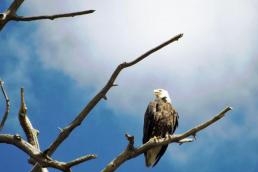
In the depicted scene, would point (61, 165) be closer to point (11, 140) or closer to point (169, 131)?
point (11, 140)

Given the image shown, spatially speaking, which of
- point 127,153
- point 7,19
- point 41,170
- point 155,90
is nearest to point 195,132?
point 127,153

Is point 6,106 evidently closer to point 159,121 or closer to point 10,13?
point 10,13

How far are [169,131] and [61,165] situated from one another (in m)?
9.44

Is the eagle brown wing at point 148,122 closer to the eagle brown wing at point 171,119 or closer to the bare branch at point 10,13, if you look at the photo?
the eagle brown wing at point 171,119

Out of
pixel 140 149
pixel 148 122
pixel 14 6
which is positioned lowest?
pixel 148 122

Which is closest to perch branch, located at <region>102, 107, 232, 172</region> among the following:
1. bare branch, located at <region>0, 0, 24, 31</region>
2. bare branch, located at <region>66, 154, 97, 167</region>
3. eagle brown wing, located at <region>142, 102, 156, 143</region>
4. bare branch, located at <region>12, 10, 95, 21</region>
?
bare branch, located at <region>66, 154, 97, 167</region>

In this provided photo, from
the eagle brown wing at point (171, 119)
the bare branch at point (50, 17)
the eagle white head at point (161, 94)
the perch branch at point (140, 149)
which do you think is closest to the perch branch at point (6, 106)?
the perch branch at point (140, 149)

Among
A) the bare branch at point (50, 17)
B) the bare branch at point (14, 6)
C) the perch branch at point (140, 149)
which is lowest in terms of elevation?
the perch branch at point (140, 149)

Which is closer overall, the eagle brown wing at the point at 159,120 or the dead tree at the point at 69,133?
the dead tree at the point at 69,133

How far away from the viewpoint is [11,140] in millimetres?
5059

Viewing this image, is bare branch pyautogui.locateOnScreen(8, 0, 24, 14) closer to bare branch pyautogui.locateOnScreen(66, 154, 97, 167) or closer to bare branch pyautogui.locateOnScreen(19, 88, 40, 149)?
bare branch pyautogui.locateOnScreen(66, 154, 97, 167)

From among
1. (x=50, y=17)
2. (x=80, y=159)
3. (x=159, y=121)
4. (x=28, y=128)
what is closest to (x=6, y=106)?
(x=28, y=128)

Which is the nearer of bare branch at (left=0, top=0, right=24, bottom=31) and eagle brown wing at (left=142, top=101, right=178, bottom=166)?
bare branch at (left=0, top=0, right=24, bottom=31)

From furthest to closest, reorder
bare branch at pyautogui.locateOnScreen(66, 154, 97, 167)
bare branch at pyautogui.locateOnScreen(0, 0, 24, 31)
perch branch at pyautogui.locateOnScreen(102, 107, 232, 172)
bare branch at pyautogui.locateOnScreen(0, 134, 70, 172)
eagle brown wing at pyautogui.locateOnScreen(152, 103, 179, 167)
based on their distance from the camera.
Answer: eagle brown wing at pyautogui.locateOnScreen(152, 103, 179, 167), perch branch at pyautogui.locateOnScreen(102, 107, 232, 172), bare branch at pyautogui.locateOnScreen(0, 134, 70, 172), bare branch at pyautogui.locateOnScreen(66, 154, 97, 167), bare branch at pyautogui.locateOnScreen(0, 0, 24, 31)
